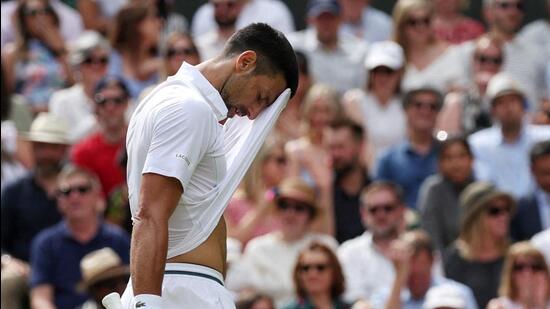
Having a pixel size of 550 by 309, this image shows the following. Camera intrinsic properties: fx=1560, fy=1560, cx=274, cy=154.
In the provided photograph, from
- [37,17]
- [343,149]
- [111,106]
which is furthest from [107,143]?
[37,17]

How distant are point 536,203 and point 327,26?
2872 millimetres

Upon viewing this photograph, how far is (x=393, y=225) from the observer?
33.3ft

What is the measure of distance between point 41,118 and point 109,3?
3.05 m

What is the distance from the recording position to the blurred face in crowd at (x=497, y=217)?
1012 centimetres

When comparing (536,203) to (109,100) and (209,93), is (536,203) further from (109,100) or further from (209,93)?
(209,93)

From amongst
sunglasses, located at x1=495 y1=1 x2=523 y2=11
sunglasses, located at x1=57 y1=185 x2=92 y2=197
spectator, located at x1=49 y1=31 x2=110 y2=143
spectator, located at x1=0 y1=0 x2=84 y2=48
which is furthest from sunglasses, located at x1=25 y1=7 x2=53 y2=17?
sunglasses, located at x1=495 y1=1 x2=523 y2=11

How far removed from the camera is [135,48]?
42.2 ft

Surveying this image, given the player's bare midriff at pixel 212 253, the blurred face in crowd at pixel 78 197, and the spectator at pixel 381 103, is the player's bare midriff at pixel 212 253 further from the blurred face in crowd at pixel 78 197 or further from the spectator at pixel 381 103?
the spectator at pixel 381 103

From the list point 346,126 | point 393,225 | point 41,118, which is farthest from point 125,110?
point 393,225

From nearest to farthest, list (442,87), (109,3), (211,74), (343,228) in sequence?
(211,74), (343,228), (442,87), (109,3)

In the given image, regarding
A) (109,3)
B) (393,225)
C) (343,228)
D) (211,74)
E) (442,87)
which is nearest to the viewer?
(211,74)

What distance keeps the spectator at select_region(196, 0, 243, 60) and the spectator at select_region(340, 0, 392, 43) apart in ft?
3.46

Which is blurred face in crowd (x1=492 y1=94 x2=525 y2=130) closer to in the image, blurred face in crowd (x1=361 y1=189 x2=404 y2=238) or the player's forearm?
blurred face in crowd (x1=361 y1=189 x2=404 y2=238)

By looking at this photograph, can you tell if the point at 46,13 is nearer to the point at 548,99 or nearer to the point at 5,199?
the point at 5,199
